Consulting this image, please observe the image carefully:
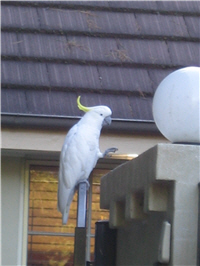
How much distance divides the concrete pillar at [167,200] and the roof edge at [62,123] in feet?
5.75

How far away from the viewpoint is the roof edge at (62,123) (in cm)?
429

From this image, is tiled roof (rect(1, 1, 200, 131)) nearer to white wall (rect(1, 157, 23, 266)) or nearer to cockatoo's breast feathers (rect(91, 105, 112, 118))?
white wall (rect(1, 157, 23, 266))

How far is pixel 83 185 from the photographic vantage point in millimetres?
3607

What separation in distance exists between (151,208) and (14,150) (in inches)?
91.7

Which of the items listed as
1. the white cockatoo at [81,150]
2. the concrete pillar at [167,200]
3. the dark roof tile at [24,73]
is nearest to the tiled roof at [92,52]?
the dark roof tile at [24,73]

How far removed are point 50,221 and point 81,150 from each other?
1.53m

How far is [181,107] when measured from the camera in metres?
2.38

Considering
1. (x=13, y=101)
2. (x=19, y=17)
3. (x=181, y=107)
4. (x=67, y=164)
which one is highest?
(x=19, y=17)

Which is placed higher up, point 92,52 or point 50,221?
point 92,52

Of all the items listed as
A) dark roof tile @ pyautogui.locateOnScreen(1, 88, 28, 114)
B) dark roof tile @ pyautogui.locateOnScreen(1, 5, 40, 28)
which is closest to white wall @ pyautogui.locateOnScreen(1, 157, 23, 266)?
dark roof tile @ pyautogui.locateOnScreen(1, 88, 28, 114)

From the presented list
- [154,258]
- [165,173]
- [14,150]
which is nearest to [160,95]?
[165,173]

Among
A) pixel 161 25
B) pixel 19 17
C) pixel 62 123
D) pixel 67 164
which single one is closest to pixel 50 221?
pixel 62 123

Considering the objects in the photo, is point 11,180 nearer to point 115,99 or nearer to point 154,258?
point 115,99

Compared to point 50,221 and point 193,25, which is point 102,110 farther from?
point 193,25
